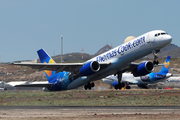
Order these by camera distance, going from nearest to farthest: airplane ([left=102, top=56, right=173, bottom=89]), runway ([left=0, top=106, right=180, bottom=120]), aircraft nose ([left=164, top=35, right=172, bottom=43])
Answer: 1. runway ([left=0, top=106, right=180, bottom=120])
2. aircraft nose ([left=164, top=35, right=172, bottom=43])
3. airplane ([left=102, top=56, right=173, bottom=89])

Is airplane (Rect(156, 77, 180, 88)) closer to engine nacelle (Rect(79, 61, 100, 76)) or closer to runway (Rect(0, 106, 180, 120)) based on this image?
engine nacelle (Rect(79, 61, 100, 76))

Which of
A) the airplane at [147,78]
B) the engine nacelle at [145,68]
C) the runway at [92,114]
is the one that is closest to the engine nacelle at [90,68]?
the engine nacelle at [145,68]

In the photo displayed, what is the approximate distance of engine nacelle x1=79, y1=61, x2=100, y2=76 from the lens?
3759 centimetres

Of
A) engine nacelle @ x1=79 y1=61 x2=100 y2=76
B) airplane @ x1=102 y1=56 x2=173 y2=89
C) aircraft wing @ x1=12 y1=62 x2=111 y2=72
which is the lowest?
engine nacelle @ x1=79 y1=61 x2=100 y2=76

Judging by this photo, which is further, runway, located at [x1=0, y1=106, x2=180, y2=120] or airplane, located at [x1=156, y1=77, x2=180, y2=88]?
airplane, located at [x1=156, y1=77, x2=180, y2=88]

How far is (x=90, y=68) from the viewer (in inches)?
1476

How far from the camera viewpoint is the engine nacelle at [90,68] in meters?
37.6

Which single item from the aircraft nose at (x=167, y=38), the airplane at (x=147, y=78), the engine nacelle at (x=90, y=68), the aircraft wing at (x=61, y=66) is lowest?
the engine nacelle at (x=90, y=68)

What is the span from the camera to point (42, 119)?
19.3 meters

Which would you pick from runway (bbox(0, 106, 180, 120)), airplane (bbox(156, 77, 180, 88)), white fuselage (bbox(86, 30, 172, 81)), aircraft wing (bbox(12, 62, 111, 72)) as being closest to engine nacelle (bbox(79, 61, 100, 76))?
aircraft wing (bbox(12, 62, 111, 72))

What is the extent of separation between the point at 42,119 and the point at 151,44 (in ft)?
65.2

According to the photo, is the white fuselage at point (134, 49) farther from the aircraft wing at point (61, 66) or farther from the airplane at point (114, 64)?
the aircraft wing at point (61, 66)

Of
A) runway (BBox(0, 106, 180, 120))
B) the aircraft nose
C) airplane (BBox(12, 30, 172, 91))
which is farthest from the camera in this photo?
airplane (BBox(12, 30, 172, 91))

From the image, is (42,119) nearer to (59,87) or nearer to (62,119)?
(62,119)
